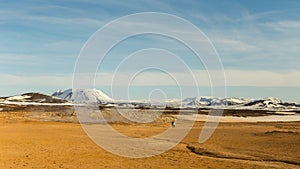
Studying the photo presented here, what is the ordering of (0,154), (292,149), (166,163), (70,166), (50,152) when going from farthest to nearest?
(292,149) < (50,152) < (0,154) < (166,163) < (70,166)

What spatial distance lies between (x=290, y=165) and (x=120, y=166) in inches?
391

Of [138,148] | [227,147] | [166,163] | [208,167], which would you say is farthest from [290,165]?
[138,148]

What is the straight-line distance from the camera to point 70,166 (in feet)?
71.5

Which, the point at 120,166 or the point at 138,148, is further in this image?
the point at 138,148

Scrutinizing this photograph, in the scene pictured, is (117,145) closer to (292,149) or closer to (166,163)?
(166,163)

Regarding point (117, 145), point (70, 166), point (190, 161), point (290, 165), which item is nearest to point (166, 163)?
point (190, 161)

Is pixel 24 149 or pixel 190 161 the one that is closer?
pixel 190 161

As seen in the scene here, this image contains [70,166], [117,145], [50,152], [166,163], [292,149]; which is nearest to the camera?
[70,166]

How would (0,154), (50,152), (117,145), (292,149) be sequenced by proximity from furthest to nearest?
1. (117,145)
2. (292,149)
3. (50,152)
4. (0,154)

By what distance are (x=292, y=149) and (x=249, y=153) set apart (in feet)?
14.1

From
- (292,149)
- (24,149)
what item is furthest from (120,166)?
(292,149)

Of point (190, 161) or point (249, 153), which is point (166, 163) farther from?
point (249, 153)

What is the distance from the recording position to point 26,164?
21812 mm

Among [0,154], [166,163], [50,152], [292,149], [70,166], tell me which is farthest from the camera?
[292,149]
